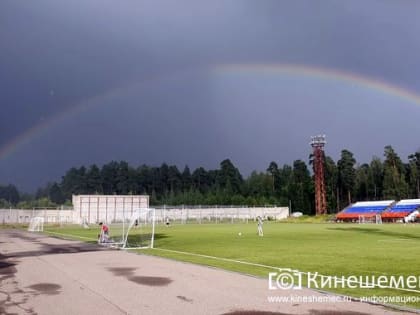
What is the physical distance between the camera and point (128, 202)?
110312 mm

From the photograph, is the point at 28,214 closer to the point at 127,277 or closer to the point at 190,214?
the point at 190,214

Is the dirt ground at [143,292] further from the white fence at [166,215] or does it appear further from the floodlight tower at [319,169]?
the floodlight tower at [319,169]

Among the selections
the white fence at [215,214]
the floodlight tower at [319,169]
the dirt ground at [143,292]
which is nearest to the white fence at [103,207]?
the white fence at [215,214]

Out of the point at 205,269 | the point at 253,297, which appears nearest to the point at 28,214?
the point at 205,269

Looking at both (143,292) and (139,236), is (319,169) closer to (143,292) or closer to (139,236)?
(139,236)

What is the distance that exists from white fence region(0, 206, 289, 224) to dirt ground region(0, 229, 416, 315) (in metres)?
66.9

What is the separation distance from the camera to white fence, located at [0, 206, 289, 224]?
3845 inches

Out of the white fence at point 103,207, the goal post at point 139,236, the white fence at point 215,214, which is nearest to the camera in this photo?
the goal post at point 139,236

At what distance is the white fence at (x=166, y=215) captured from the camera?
320ft

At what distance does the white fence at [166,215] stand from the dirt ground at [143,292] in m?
66.9

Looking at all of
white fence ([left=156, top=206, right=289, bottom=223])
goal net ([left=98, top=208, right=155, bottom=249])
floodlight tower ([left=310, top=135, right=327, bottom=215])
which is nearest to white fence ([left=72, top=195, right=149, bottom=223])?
white fence ([left=156, top=206, right=289, bottom=223])

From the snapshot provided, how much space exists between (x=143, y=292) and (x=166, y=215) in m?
94.9

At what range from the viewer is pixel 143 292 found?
45.9 feet

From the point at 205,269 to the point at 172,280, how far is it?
326 cm
